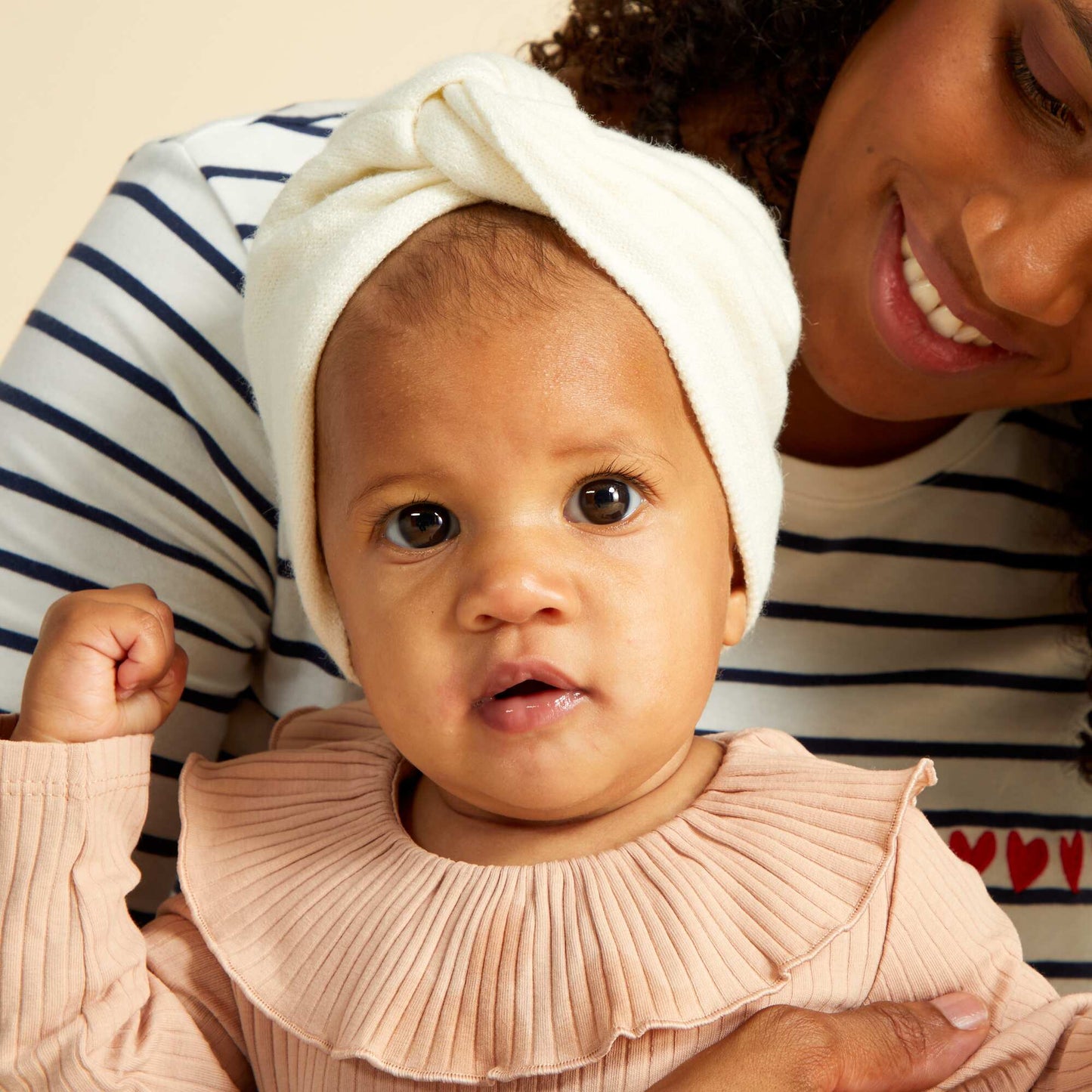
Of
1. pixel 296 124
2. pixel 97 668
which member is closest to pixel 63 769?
pixel 97 668

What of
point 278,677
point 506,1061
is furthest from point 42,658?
point 506,1061

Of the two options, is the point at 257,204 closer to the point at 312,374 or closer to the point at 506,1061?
the point at 312,374

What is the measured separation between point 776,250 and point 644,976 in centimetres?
52

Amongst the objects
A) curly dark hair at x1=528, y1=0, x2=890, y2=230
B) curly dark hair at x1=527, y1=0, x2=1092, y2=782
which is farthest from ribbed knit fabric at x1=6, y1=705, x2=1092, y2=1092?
curly dark hair at x1=528, y1=0, x2=890, y2=230

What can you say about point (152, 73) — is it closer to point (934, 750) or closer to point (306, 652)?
point (306, 652)

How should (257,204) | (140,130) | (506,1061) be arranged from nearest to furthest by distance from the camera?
(506,1061)
(257,204)
(140,130)

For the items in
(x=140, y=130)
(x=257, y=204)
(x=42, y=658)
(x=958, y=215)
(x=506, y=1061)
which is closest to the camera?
(x=506, y=1061)

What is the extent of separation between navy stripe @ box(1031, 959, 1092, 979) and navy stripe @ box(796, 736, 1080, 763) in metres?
0.20

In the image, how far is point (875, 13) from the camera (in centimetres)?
112

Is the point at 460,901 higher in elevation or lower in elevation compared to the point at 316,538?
lower

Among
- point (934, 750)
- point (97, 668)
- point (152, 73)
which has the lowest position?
point (934, 750)

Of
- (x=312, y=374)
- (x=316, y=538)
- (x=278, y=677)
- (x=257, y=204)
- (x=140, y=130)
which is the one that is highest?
(x=140, y=130)

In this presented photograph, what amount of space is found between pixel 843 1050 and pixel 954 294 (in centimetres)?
59

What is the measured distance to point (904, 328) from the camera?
3.53 feet
